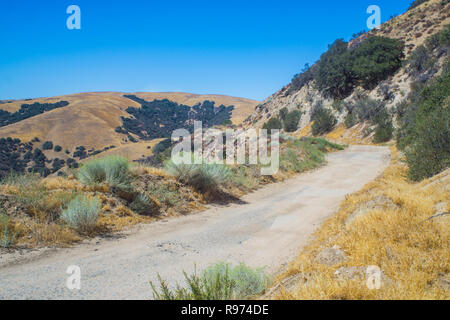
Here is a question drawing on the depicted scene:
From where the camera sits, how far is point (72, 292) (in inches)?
122

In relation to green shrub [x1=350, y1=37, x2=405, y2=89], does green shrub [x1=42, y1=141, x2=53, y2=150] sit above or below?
below

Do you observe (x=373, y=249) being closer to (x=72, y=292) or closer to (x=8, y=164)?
(x=72, y=292)

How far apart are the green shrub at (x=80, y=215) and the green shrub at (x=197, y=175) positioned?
3.68 m

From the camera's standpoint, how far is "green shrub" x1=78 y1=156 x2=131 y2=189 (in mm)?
6691

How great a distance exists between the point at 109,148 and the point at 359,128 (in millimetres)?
62323

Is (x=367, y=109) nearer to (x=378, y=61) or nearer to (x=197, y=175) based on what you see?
(x=378, y=61)

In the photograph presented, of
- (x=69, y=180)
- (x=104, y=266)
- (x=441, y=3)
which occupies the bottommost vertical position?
(x=104, y=266)

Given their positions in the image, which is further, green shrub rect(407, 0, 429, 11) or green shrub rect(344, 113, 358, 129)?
green shrub rect(407, 0, 429, 11)

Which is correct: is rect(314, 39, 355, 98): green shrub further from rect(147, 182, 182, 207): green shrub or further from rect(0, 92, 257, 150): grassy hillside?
rect(0, 92, 257, 150): grassy hillside

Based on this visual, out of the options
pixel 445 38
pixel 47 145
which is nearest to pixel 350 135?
pixel 445 38

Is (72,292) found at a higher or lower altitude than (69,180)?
lower

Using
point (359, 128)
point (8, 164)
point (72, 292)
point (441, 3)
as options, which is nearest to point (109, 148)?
point (8, 164)

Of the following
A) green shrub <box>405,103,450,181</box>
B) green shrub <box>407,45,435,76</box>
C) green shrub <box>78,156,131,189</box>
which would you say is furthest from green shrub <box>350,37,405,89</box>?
green shrub <box>78,156,131,189</box>

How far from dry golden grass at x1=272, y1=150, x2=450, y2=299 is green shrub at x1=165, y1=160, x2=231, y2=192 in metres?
4.83
